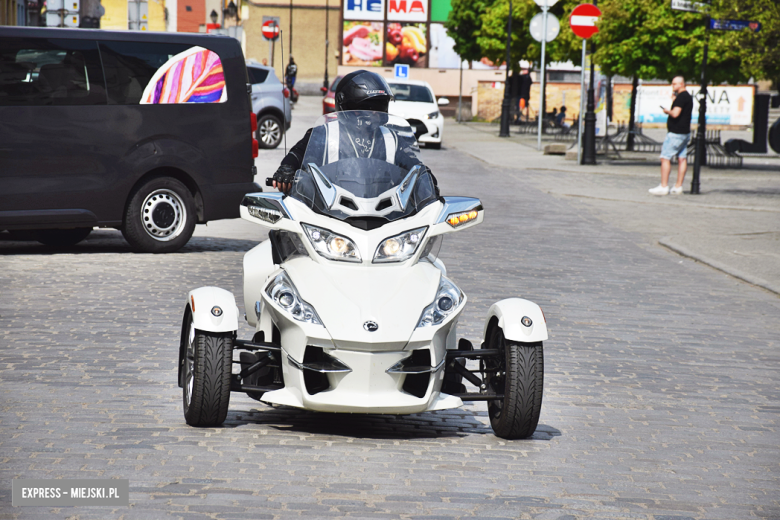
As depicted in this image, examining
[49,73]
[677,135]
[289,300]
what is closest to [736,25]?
[677,135]

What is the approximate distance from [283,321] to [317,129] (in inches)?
41.2

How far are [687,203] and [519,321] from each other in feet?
43.9

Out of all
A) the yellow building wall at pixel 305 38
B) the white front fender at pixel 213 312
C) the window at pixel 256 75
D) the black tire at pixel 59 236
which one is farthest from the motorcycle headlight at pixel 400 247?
the yellow building wall at pixel 305 38

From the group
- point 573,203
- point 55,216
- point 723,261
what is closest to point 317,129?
point 55,216

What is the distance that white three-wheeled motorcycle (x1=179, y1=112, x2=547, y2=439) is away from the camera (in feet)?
16.4

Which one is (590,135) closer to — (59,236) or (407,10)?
(59,236)

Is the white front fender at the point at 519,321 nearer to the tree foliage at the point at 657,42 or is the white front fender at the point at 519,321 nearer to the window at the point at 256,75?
the tree foliage at the point at 657,42

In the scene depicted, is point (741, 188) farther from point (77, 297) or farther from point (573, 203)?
point (77, 297)

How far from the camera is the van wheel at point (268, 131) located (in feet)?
83.8

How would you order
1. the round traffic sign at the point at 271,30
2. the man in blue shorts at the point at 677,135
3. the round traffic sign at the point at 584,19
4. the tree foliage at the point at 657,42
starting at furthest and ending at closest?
1. the round traffic sign at the point at 584,19
2. the tree foliage at the point at 657,42
3. the man in blue shorts at the point at 677,135
4. the round traffic sign at the point at 271,30

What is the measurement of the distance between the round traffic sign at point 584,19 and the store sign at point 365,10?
4295 centimetres

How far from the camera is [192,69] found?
38.3ft

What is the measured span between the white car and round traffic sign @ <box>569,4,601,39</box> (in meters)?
5.39

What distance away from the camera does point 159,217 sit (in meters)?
→ 11.7
